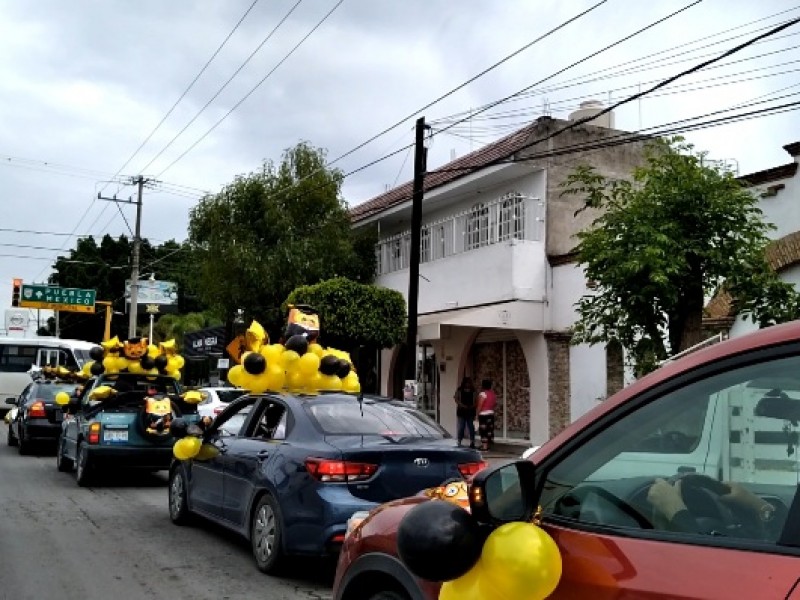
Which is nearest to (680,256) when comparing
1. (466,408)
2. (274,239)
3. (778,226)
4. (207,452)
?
(778,226)

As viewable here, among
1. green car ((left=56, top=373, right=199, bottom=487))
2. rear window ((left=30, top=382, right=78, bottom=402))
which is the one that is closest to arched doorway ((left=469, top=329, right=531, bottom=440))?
green car ((left=56, top=373, right=199, bottom=487))

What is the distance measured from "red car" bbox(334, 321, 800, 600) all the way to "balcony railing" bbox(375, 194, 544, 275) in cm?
1594

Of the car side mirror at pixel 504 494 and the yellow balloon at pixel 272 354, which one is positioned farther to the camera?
the yellow balloon at pixel 272 354

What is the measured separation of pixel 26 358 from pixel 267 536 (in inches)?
1043

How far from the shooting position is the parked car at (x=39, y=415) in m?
16.2

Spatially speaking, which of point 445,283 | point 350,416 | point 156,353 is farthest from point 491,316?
point 350,416

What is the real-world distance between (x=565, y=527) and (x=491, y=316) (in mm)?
15616

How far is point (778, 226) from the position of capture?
43.3ft

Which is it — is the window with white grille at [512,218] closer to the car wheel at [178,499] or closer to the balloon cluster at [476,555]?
the car wheel at [178,499]

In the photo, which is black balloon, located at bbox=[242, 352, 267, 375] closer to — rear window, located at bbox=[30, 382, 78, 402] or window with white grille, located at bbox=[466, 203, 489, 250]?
rear window, located at bbox=[30, 382, 78, 402]

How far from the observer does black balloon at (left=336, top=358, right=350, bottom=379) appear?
31.0 ft

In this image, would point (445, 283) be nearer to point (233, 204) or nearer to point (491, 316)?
point (491, 316)

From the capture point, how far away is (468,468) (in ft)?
22.5

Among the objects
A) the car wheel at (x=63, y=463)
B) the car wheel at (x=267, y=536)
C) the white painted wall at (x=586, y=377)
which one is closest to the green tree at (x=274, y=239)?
the white painted wall at (x=586, y=377)
